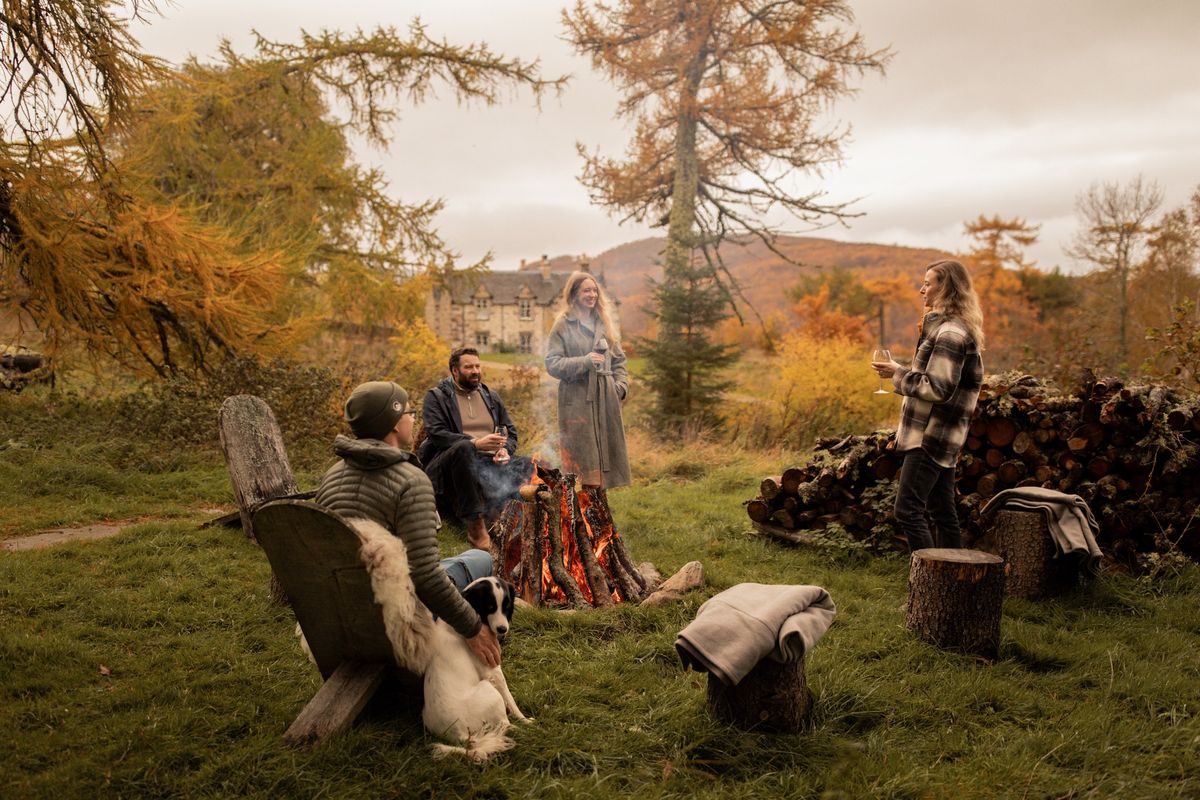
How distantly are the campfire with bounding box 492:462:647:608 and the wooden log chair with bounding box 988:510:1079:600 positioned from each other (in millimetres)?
2334

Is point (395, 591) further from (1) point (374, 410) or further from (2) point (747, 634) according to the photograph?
(2) point (747, 634)

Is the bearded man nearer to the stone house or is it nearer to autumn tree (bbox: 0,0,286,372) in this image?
autumn tree (bbox: 0,0,286,372)

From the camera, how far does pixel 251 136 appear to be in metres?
15.4

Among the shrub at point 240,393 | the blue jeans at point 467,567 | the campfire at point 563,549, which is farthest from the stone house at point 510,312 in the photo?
the blue jeans at point 467,567

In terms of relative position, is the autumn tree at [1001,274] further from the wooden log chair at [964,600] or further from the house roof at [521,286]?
the wooden log chair at [964,600]

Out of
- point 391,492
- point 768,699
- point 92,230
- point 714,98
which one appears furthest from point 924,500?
point 714,98

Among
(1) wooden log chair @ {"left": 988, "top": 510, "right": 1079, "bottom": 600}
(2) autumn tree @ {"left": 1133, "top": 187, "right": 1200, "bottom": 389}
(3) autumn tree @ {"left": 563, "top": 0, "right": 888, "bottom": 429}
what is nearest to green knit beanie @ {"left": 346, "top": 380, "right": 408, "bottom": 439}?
(1) wooden log chair @ {"left": 988, "top": 510, "right": 1079, "bottom": 600}

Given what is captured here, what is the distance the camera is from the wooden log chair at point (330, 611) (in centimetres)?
259

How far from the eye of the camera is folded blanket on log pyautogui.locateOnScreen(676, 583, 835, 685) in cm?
285

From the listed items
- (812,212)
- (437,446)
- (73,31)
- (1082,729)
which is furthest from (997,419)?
(812,212)

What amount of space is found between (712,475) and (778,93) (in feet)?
35.0

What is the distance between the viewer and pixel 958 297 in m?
4.20

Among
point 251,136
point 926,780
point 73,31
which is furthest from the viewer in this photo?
point 251,136

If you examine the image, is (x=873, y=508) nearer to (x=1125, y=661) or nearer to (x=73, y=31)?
(x=1125, y=661)
